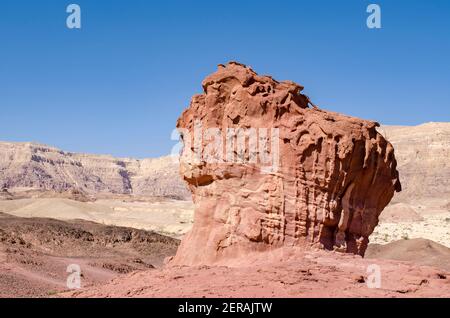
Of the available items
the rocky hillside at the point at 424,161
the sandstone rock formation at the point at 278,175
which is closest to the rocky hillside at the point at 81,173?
the rocky hillside at the point at 424,161

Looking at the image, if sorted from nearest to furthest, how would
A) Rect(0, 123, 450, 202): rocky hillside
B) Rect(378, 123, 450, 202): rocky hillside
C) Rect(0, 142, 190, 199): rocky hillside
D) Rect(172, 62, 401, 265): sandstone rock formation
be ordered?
Rect(172, 62, 401, 265): sandstone rock formation → Rect(378, 123, 450, 202): rocky hillside → Rect(0, 123, 450, 202): rocky hillside → Rect(0, 142, 190, 199): rocky hillside

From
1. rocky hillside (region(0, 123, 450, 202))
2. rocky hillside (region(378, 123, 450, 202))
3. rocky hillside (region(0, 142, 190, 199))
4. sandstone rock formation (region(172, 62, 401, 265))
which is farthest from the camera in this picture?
rocky hillside (region(0, 142, 190, 199))

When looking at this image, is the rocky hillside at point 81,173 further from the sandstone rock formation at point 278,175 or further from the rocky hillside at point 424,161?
the sandstone rock formation at point 278,175

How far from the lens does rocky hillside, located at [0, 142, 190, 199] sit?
15750cm

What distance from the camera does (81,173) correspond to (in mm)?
173250

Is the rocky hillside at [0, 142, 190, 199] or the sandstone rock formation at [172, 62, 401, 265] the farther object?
the rocky hillside at [0, 142, 190, 199]

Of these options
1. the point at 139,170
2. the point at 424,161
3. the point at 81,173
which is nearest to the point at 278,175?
the point at 424,161

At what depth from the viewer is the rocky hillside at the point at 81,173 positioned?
6201 inches

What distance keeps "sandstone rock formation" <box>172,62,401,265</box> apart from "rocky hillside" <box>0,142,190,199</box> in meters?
130

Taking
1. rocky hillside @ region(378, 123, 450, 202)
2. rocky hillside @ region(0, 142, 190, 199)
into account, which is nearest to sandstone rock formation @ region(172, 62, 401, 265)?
rocky hillside @ region(378, 123, 450, 202)

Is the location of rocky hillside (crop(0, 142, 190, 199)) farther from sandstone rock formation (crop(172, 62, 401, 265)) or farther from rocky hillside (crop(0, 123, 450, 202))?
sandstone rock formation (crop(172, 62, 401, 265))

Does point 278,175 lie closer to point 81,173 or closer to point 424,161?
point 424,161

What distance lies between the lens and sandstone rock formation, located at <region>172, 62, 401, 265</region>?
15.8 m

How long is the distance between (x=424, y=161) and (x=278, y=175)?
90.5 metres
